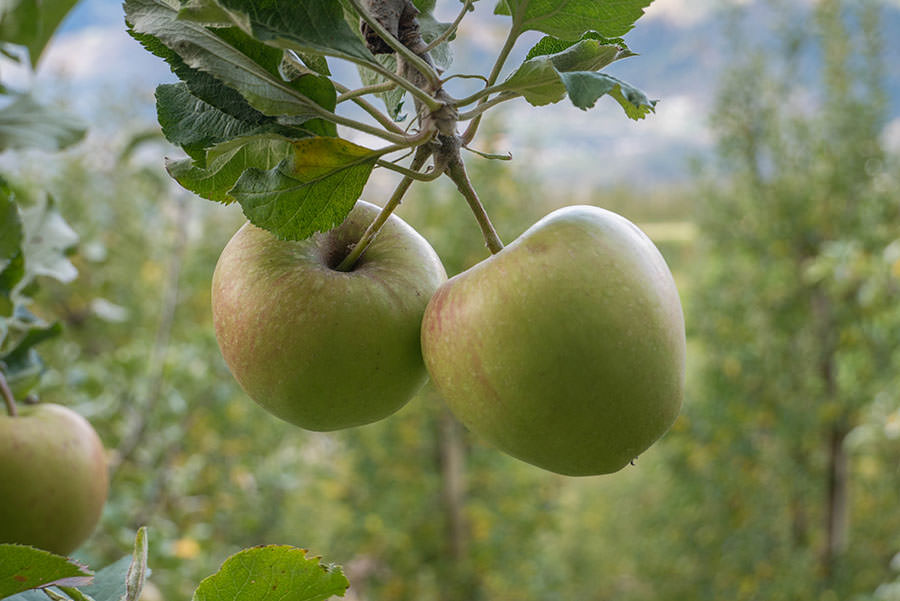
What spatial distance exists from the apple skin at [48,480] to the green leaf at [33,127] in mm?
200

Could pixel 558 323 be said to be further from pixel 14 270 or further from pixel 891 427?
pixel 891 427

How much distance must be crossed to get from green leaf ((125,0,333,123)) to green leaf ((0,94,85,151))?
1.04ft

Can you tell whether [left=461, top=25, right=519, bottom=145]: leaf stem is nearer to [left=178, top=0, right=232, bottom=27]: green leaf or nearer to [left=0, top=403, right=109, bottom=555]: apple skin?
[left=178, top=0, right=232, bottom=27]: green leaf

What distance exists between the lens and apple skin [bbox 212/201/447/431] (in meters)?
0.39

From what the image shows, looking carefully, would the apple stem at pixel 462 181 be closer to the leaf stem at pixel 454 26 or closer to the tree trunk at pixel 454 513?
the leaf stem at pixel 454 26

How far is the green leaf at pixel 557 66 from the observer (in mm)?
340

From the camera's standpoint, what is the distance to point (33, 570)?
29cm

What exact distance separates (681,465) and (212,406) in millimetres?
1893

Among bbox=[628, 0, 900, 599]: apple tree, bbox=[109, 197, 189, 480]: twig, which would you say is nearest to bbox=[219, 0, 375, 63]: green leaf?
bbox=[109, 197, 189, 480]: twig

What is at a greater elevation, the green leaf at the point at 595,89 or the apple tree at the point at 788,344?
the apple tree at the point at 788,344

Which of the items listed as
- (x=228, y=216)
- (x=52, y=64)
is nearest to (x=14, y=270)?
(x=228, y=216)

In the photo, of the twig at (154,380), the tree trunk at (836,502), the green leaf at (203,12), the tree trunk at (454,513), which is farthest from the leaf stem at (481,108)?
the tree trunk at (836,502)

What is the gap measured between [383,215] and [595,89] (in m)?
0.14

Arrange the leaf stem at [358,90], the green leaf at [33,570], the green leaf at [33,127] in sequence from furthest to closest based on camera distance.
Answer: the green leaf at [33,127] → the leaf stem at [358,90] → the green leaf at [33,570]
